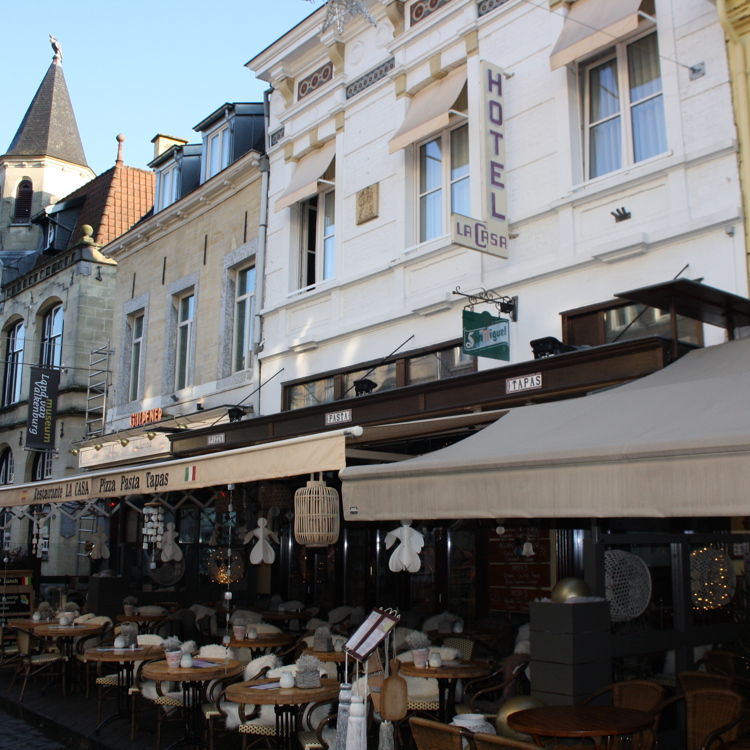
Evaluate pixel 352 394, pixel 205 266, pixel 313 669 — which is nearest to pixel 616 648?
pixel 313 669

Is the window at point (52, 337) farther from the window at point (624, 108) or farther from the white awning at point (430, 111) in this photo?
the window at point (624, 108)

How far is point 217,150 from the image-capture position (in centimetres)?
1662

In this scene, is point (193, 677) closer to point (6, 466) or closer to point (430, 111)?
point (430, 111)

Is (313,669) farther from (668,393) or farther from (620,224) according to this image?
(620,224)

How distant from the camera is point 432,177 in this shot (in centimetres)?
1141

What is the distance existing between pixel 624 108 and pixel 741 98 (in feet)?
4.79

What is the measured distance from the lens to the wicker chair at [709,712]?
5012 millimetres

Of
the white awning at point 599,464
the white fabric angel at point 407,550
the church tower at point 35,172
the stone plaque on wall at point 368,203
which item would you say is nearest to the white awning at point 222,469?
the white fabric angel at point 407,550

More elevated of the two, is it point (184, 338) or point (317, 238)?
point (317, 238)

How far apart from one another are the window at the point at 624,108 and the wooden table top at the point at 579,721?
5925 mm

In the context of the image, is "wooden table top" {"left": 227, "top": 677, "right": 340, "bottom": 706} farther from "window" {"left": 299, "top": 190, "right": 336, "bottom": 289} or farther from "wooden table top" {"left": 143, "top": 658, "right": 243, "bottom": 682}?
"window" {"left": 299, "top": 190, "right": 336, "bottom": 289}

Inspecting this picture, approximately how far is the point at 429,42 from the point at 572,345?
514 cm

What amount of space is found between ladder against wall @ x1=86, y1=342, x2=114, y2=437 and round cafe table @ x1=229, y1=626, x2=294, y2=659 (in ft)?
35.1

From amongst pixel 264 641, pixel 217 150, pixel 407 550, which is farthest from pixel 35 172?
pixel 407 550
